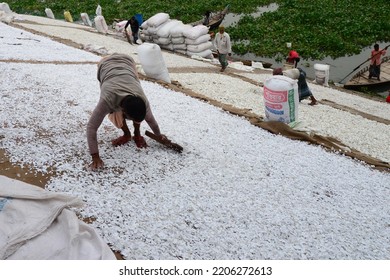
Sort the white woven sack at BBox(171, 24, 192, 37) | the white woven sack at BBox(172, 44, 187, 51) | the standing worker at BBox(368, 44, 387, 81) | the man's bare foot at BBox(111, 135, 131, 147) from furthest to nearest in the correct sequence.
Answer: the white woven sack at BBox(172, 44, 187, 51), the white woven sack at BBox(171, 24, 192, 37), the standing worker at BBox(368, 44, 387, 81), the man's bare foot at BBox(111, 135, 131, 147)

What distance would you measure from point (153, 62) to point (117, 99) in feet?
15.3

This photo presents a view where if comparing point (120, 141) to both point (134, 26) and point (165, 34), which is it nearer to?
point (165, 34)

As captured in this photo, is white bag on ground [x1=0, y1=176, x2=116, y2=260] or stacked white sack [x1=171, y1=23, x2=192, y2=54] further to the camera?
stacked white sack [x1=171, y1=23, x2=192, y2=54]

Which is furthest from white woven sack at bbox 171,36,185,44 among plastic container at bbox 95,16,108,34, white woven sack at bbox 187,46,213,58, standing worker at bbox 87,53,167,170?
standing worker at bbox 87,53,167,170

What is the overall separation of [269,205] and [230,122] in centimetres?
246

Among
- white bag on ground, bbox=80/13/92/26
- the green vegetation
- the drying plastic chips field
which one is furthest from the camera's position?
white bag on ground, bbox=80/13/92/26

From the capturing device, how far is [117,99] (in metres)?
3.48

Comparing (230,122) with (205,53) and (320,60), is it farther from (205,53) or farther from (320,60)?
(320,60)

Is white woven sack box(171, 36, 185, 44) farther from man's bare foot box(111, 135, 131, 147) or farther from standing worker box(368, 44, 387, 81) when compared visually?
man's bare foot box(111, 135, 131, 147)

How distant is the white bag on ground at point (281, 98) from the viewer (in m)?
5.70

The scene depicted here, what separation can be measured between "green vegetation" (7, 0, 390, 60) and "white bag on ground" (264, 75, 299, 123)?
38.8ft

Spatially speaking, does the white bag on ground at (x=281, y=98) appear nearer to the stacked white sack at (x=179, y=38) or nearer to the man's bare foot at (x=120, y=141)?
the man's bare foot at (x=120, y=141)

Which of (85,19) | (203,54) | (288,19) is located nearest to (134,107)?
(203,54)

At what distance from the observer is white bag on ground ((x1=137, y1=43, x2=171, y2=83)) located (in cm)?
795
